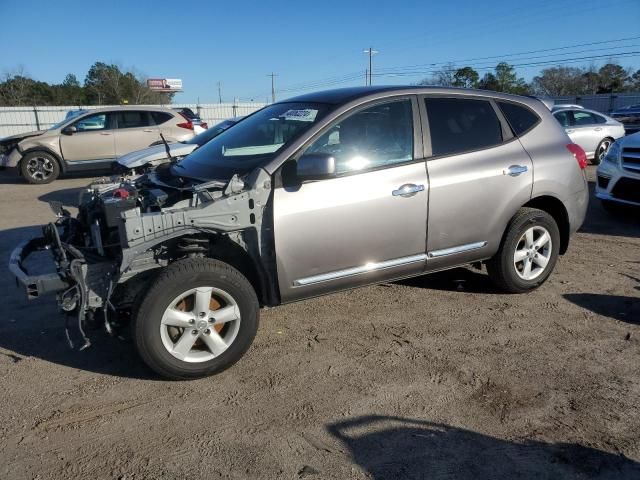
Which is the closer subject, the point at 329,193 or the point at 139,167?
the point at 329,193

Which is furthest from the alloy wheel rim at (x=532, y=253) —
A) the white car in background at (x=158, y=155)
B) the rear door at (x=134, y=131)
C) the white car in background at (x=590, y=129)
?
the rear door at (x=134, y=131)

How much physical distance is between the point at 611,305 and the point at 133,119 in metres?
11.7

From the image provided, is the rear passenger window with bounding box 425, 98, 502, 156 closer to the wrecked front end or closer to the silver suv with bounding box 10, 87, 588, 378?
the silver suv with bounding box 10, 87, 588, 378

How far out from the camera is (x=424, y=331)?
4.09 meters

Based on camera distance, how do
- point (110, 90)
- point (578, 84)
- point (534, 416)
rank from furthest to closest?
point (578, 84) → point (110, 90) → point (534, 416)

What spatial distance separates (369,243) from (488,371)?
3.91ft

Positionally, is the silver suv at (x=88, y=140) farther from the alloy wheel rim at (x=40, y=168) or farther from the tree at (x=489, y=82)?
the tree at (x=489, y=82)

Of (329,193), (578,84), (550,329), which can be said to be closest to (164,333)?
(329,193)

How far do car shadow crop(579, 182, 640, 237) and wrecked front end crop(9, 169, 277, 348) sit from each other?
5364 millimetres

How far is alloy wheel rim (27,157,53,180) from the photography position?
39.5 feet

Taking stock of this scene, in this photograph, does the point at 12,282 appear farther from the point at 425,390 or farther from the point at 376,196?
the point at 425,390

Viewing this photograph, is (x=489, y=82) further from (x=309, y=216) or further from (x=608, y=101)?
(x=309, y=216)

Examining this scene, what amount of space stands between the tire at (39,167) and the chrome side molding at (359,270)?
1069 centimetres

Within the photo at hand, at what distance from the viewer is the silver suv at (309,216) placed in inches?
130
